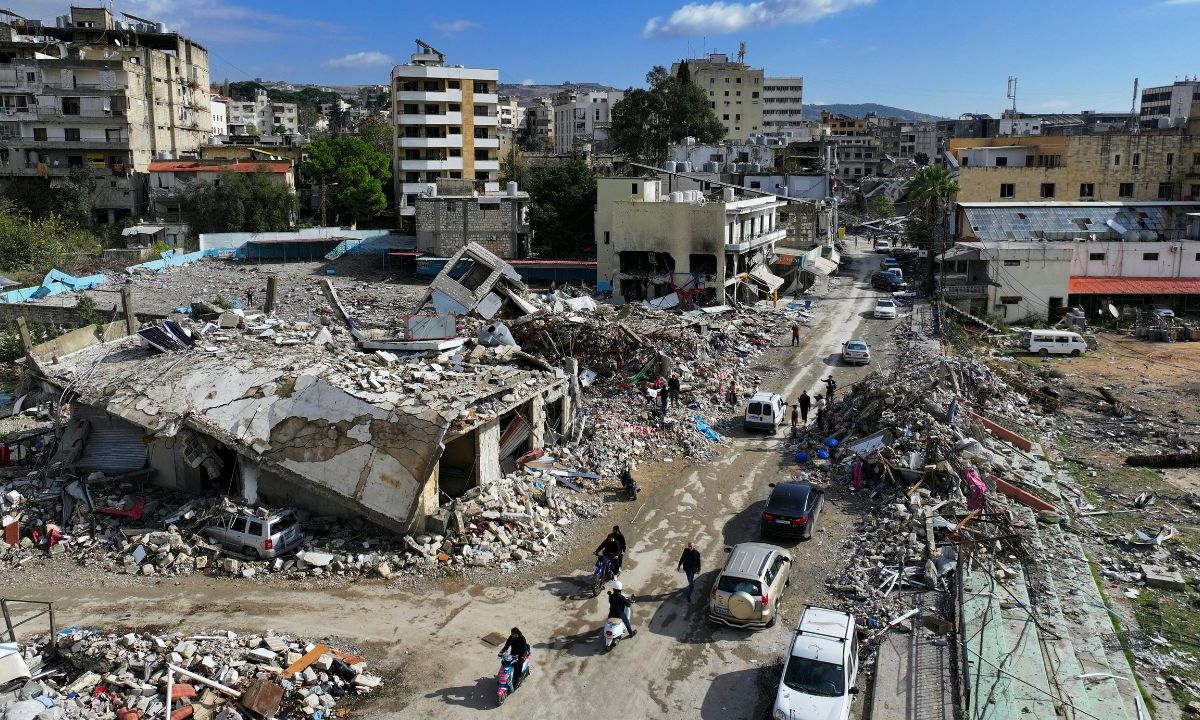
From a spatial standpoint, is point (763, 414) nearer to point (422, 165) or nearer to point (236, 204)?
point (236, 204)

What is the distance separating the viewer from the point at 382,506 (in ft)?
55.9

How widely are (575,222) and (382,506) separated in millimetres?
41777

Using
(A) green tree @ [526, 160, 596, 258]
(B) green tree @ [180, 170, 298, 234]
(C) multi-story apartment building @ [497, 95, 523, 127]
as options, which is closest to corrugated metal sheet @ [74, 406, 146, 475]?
(A) green tree @ [526, 160, 596, 258]

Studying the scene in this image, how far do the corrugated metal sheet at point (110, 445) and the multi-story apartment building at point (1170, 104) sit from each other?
64.0 m

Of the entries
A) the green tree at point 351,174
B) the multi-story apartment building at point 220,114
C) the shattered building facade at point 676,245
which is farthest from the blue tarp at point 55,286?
the multi-story apartment building at point 220,114

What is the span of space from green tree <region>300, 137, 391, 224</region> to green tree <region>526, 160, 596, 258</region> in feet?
46.4

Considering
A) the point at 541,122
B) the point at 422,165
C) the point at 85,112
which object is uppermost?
the point at 541,122

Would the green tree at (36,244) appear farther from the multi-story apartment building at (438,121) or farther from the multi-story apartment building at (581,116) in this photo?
the multi-story apartment building at (581,116)

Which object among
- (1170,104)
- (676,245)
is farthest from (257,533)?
(1170,104)

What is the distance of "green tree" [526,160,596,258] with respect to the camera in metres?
56.2

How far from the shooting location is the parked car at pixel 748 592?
46.7 ft

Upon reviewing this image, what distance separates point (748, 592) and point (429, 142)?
188 feet

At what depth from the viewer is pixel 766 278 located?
4866cm

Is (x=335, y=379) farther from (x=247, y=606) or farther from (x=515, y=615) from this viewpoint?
(x=515, y=615)
